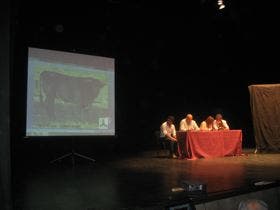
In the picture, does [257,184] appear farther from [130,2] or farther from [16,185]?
[130,2]

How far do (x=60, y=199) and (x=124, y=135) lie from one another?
6.45 metres

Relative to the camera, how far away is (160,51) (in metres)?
9.81

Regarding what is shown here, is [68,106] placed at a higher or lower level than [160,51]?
lower

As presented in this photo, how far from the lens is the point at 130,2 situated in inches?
291

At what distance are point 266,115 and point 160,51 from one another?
133 inches

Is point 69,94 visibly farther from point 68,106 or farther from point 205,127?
point 205,127

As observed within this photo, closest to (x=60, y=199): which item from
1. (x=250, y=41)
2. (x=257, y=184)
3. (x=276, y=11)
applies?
(x=257, y=184)

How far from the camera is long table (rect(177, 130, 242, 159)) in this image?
730 cm

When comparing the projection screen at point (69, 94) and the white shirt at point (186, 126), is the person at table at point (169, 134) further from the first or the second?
the projection screen at point (69, 94)

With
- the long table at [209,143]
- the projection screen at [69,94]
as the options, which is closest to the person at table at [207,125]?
the long table at [209,143]

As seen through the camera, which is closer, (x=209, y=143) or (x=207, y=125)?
(x=209, y=143)

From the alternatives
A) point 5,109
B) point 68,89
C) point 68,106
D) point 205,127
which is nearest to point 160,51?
point 205,127

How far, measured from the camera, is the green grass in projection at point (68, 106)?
6207mm

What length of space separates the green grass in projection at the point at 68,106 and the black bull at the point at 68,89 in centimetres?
4
